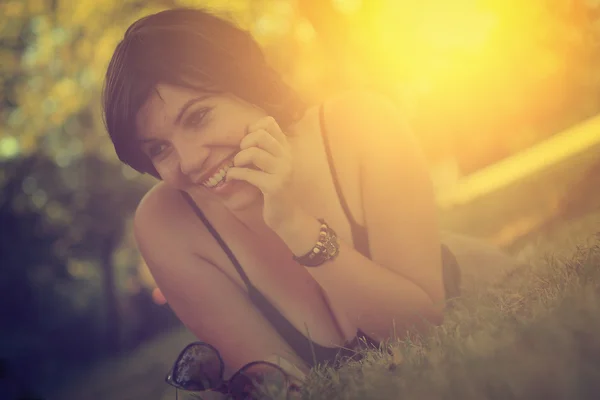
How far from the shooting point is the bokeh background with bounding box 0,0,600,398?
2043 mm

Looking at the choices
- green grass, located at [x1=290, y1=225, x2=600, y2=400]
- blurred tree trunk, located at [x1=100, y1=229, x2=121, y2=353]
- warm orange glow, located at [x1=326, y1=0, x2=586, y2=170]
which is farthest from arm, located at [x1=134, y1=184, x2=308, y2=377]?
blurred tree trunk, located at [x1=100, y1=229, x2=121, y2=353]

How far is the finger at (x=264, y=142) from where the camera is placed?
57.9 inches

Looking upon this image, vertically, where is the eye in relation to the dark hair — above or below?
below

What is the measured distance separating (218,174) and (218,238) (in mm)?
250

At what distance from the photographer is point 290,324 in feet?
5.57

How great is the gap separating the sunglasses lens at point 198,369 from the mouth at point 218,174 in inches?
20.2

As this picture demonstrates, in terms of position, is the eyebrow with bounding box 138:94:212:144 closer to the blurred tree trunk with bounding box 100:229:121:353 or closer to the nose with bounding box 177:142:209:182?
the nose with bounding box 177:142:209:182

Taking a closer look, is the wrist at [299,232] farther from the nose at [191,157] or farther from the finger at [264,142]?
the nose at [191,157]

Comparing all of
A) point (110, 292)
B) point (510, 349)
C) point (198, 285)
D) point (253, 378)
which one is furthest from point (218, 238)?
point (110, 292)

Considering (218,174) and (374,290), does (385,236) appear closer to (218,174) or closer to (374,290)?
(374,290)

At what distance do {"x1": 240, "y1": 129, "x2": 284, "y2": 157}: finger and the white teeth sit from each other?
161 millimetres

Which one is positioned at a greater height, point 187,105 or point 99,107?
point 99,107

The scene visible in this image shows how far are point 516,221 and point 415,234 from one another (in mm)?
886

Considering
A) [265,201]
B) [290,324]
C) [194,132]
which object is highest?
[194,132]
